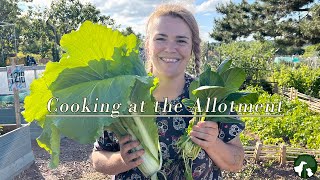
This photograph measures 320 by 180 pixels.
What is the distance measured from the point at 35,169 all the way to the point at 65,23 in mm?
24532

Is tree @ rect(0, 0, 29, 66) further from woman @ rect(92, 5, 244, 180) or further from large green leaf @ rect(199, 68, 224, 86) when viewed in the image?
large green leaf @ rect(199, 68, 224, 86)

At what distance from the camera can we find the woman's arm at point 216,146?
1.23 metres

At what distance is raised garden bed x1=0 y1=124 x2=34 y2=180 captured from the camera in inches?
167

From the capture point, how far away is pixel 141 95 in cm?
122

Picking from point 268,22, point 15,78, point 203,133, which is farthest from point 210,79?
point 268,22

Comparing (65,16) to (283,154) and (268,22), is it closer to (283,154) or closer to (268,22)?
(268,22)

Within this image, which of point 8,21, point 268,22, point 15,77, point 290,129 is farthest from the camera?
point 8,21

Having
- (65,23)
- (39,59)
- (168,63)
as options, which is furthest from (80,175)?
(39,59)

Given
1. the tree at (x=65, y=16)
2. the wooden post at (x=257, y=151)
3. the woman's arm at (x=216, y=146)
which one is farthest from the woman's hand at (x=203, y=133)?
the tree at (x=65, y=16)

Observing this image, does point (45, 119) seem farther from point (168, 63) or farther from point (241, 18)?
point (241, 18)

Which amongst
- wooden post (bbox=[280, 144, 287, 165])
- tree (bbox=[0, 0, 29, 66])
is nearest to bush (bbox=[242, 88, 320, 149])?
wooden post (bbox=[280, 144, 287, 165])

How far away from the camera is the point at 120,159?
142 centimetres

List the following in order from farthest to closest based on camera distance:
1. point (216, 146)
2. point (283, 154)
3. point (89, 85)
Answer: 1. point (283, 154)
2. point (216, 146)
3. point (89, 85)

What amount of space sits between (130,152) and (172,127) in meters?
0.31
